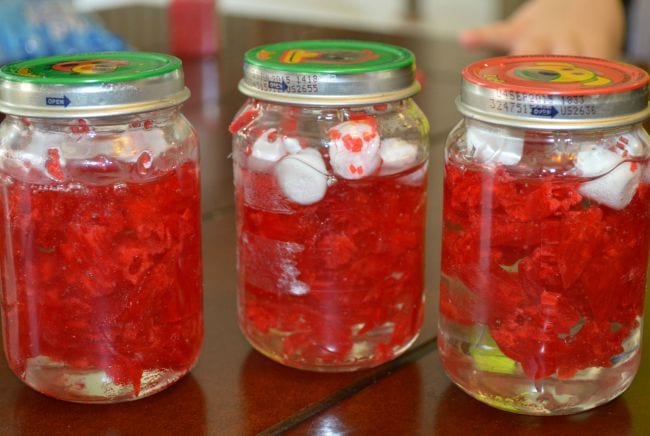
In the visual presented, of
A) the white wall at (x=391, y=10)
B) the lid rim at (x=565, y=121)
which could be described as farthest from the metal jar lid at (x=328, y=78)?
the white wall at (x=391, y=10)

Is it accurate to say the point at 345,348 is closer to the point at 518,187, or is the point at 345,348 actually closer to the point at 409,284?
the point at 409,284

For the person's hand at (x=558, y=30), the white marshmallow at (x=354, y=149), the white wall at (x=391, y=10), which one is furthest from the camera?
the white wall at (x=391, y=10)

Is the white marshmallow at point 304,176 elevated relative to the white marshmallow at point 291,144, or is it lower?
lower

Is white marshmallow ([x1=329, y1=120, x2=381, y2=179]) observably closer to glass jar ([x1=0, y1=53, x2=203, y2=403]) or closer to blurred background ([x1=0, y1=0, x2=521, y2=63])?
glass jar ([x1=0, y1=53, x2=203, y2=403])

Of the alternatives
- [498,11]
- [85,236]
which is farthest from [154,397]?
[498,11]

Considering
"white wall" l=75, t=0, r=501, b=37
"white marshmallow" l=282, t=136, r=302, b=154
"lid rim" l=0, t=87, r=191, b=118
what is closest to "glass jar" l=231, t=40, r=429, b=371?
"white marshmallow" l=282, t=136, r=302, b=154

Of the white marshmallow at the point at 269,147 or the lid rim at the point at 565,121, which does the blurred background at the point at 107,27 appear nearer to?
the white marshmallow at the point at 269,147

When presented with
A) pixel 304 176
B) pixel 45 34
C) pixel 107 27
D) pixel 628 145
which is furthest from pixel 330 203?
pixel 107 27
